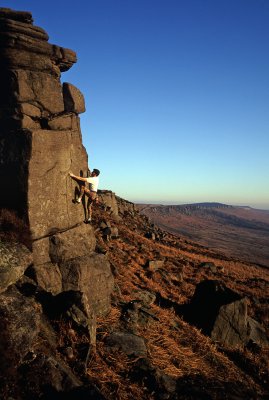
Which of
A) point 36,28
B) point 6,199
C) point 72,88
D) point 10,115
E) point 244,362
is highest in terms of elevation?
point 36,28

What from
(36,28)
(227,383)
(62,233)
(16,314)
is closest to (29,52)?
(36,28)

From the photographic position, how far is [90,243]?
494 inches

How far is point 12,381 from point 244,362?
799 cm

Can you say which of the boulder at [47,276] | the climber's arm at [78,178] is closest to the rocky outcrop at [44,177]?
the boulder at [47,276]

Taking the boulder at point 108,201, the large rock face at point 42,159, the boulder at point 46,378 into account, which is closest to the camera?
the boulder at point 46,378

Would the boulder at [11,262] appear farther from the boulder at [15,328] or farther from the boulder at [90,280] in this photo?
the boulder at [90,280]

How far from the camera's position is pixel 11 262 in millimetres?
7789

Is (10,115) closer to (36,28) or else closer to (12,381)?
(36,28)

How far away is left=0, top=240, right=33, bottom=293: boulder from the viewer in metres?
7.44

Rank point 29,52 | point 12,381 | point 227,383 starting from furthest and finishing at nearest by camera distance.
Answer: point 29,52
point 227,383
point 12,381

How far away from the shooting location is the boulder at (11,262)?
7.44m

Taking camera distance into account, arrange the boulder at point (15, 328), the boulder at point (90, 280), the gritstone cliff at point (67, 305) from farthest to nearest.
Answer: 1. the boulder at point (90, 280)
2. the gritstone cliff at point (67, 305)
3. the boulder at point (15, 328)

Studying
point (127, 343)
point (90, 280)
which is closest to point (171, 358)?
point (127, 343)

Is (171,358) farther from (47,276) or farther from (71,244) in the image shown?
(71,244)
